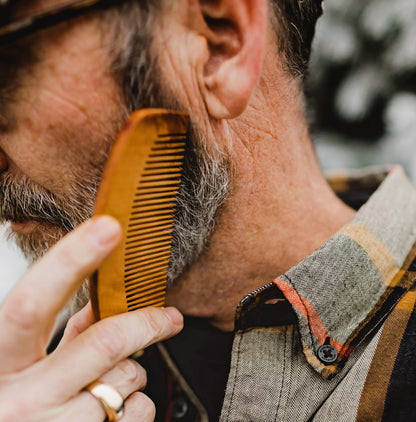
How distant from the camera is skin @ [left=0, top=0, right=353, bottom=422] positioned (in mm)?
1050

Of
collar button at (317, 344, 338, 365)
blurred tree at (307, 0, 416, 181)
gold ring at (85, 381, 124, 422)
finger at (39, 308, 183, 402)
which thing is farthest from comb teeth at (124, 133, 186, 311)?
blurred tree at (307, 0, 416, 181)

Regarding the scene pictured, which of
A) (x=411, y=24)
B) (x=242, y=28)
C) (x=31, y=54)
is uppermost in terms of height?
(x=31, y=54)

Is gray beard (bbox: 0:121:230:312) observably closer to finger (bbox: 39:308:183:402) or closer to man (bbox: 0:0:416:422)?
man (bbox: 0:0:416:422)

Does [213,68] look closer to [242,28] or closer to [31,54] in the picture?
[242,28]

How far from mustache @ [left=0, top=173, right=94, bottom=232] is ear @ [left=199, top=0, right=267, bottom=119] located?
0.50 metres

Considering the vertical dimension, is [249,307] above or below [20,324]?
below

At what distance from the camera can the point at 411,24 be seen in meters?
4.36

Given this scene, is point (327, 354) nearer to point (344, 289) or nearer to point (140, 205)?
point (344, 289)

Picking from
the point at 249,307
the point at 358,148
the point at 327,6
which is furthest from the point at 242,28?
the point at 358,148

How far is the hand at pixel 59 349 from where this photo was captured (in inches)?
40.0

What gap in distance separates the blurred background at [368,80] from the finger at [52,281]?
3.80 m

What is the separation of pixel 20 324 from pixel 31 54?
68 cm

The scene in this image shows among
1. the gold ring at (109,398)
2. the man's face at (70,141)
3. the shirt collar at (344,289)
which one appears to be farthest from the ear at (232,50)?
the gold ring at (109,398)

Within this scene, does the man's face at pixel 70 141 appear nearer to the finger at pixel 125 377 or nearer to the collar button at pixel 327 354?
the finger at pixel 125 377
